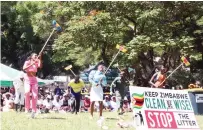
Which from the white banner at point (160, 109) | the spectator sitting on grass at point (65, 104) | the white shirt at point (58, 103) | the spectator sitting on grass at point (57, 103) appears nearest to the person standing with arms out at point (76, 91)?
the spectator sitting on grass at point (65, 104)

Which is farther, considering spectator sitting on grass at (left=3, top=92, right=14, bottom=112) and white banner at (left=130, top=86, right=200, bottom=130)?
Result: spectator sitting on grass at (left=3, top=92, right=14, bottom=112)

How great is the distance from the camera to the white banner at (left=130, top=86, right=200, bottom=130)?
812cm

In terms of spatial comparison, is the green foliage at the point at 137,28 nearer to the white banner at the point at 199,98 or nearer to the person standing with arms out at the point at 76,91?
the white banner at the point at 199,98

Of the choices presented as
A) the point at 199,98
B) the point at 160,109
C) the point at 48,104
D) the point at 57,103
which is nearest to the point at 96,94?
the point at 160,109

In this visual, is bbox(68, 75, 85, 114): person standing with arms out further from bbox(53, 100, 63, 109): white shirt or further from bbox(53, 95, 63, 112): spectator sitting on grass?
bbox(53, 100, 63, 109): white shirt

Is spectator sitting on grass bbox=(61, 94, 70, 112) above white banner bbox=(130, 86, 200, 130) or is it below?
above

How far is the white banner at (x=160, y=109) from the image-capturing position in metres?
8.12

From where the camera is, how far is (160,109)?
27.6 feet

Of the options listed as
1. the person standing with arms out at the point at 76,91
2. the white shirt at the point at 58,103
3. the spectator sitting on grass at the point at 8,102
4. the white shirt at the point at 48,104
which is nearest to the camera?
the person standing with arms out at the point at 76,91

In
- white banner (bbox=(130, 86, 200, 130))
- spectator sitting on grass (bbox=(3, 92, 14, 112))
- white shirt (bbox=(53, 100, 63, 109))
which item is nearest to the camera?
white banner (bbox=(130, 86, 200, 130))

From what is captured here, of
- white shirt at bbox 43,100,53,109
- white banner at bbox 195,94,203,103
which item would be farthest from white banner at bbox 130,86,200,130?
white shirt at bbox 43,100,53,109

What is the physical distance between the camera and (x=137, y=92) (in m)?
8.26

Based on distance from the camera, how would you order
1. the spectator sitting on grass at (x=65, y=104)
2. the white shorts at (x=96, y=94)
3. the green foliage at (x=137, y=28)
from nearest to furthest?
the white shorts at (x=96, y=94), the spectator sitting on grass at (x=65, y=104), the green foliage at (x=137, y=28)

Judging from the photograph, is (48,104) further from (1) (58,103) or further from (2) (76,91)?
(2) (76,91)
